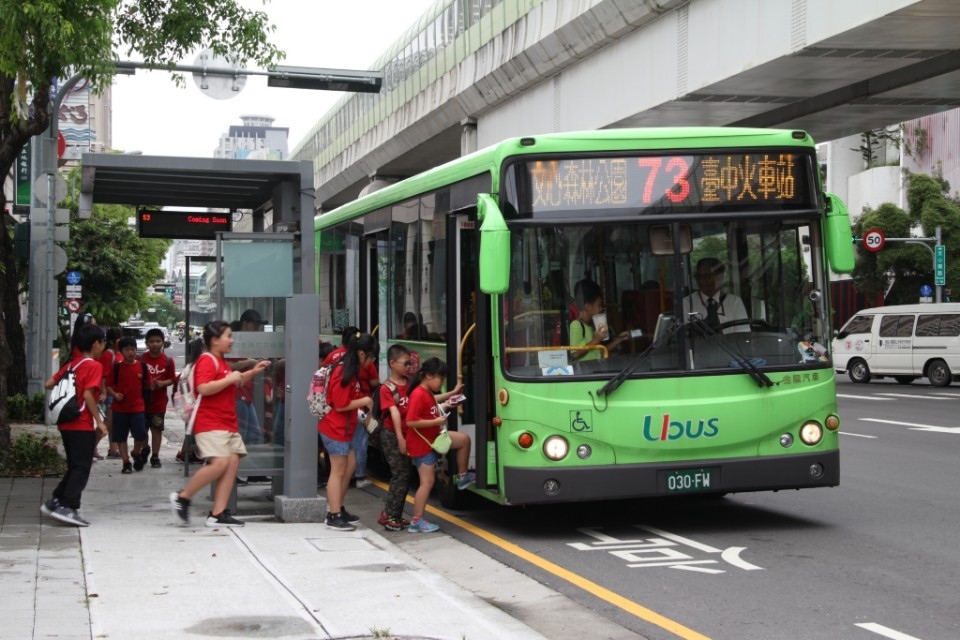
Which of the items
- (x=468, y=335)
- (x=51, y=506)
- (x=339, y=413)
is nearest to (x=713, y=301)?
(x=468, y=335)

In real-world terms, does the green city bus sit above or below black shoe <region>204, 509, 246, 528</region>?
above

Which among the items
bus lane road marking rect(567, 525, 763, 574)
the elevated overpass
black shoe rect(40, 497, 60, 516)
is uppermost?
the elevated overpass

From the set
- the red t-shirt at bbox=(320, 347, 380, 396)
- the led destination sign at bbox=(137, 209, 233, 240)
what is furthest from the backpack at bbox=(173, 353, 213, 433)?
the led destination sign at bbox=(137, 209, 233, 240)

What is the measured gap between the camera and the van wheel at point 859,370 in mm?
34938

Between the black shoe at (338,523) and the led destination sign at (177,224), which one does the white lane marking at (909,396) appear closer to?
the led destination sign at (177,224)

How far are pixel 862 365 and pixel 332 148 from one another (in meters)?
23.3

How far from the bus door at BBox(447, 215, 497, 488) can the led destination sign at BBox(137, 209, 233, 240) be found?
4.25 meters

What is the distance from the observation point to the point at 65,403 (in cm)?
1019

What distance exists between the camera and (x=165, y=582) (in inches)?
312

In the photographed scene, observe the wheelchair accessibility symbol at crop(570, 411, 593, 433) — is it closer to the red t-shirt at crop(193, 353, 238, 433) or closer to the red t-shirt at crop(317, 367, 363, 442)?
the red t-shirt at crop(317, 367, 363, 442)

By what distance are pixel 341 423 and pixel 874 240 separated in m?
34.0

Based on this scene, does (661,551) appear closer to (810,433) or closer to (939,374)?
(810,433)

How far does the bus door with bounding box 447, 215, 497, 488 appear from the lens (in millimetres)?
9914

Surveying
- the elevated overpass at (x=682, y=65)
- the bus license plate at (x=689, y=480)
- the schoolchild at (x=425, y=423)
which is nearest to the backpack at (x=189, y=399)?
the schoolchild at (x=425, y=423)
